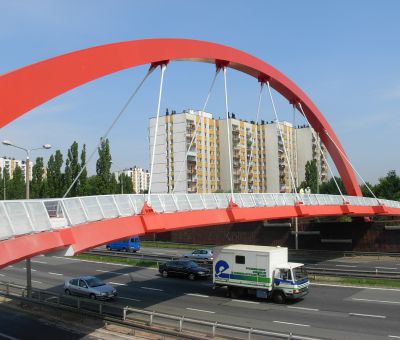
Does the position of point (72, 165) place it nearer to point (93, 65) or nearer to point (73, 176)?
point (73, 176)

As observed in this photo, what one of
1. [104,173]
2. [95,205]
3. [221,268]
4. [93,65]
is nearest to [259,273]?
[221,268]

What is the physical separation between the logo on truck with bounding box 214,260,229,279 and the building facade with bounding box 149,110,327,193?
2395 inches

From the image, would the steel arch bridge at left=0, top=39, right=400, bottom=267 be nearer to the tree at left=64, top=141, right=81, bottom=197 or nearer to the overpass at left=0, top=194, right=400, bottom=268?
the overpass at left=0, top=194, right=400, bottom=268

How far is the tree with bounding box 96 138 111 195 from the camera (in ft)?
185

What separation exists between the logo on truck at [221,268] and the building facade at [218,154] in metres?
60.8

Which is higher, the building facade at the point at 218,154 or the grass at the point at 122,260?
the building facade at the point at 218,154

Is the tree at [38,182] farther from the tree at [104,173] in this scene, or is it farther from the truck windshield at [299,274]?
the truck windshield at [299,274]

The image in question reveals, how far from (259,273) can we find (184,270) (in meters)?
8.90

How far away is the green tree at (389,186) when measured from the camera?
75.3m

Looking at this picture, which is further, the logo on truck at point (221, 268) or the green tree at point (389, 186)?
the green tree at point (389, 186)

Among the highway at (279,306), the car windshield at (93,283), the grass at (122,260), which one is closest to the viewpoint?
the highway at (279,306)

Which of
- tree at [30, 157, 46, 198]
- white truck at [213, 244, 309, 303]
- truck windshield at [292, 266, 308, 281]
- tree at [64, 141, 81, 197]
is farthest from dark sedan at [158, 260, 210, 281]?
tree at [30, 157, 46, 198]

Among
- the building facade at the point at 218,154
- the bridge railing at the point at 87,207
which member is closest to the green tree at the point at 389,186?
the building facade at the point at 218,154

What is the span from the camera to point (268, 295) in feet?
84.7
